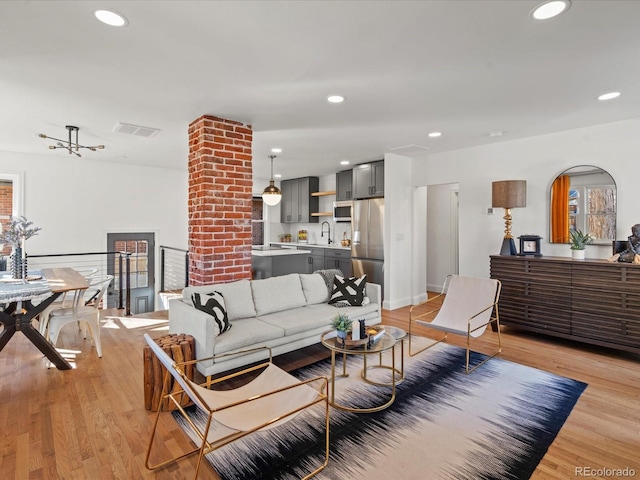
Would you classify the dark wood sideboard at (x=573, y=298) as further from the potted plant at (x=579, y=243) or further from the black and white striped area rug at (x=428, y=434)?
the black and white striped area rug at (x=428, y=434)

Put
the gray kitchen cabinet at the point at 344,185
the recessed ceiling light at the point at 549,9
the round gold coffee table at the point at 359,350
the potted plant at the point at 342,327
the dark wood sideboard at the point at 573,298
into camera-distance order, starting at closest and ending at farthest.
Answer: the recessed ceiling light at the point at 549,9
the round gold coffee table at the point at 359,350
the potted plant at the point at 342,327
the dark wood sideboard at the point at 573,298
the gray kitchen cabinet at the point at 344,185

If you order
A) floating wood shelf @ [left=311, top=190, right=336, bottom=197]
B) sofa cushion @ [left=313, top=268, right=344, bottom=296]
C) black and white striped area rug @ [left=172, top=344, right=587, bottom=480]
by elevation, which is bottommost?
black and white striped area rug @ [left=172, top=344, right=587, bottom=480]

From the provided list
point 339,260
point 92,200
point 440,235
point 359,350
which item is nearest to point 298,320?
point 359,350

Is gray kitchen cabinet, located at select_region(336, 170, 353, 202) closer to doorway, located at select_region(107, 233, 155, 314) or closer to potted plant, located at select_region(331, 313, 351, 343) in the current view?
doorway, located at select_region(107, 233, 155, 314)

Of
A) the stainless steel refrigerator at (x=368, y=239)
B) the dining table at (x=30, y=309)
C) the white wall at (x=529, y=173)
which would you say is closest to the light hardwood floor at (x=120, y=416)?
the dining table at (x=30, y=309)

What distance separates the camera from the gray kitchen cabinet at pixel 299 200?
317 inches

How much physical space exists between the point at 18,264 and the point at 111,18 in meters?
2.78

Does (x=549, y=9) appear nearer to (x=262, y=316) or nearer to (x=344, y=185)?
(x=262, y=316)

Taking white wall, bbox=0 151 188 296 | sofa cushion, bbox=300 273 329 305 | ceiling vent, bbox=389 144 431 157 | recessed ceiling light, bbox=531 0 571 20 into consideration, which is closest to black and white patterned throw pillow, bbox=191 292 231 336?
sofa cushion, bbox=300 273 329 305

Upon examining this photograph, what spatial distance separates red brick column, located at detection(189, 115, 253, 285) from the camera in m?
3.71

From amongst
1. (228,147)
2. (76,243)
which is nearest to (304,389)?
(228,147)

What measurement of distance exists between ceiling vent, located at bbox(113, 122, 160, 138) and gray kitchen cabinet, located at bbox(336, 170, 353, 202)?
3.56m

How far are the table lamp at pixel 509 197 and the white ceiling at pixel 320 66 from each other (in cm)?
66

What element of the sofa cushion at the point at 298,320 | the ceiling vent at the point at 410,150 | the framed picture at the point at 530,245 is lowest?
the sofa cushion at the point at 298,320
